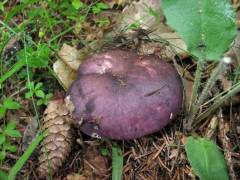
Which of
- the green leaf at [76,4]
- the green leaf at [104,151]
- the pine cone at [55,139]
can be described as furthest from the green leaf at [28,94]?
the green leaf at [76,4]

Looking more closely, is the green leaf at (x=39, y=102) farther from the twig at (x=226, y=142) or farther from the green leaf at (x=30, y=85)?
the twig at (x=226, y=142)

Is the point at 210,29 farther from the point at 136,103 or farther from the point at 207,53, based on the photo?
the point at 136,103

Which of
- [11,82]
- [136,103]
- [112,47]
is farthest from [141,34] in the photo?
[11,82]

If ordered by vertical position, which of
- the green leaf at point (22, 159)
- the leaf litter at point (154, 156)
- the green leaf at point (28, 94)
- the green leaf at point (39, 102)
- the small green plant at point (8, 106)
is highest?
the green leaf at point (28, 94)

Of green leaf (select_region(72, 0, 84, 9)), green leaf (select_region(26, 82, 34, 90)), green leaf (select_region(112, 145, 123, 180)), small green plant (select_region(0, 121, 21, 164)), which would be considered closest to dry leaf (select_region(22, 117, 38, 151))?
small green plant (select_region(0, 121, 21, 164))

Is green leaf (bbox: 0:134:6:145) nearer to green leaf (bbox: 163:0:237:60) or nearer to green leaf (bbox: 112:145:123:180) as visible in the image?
green leaf (bbox: 112:145:123:180)

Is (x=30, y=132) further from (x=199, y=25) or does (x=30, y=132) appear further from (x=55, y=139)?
(x=199, y=25)
